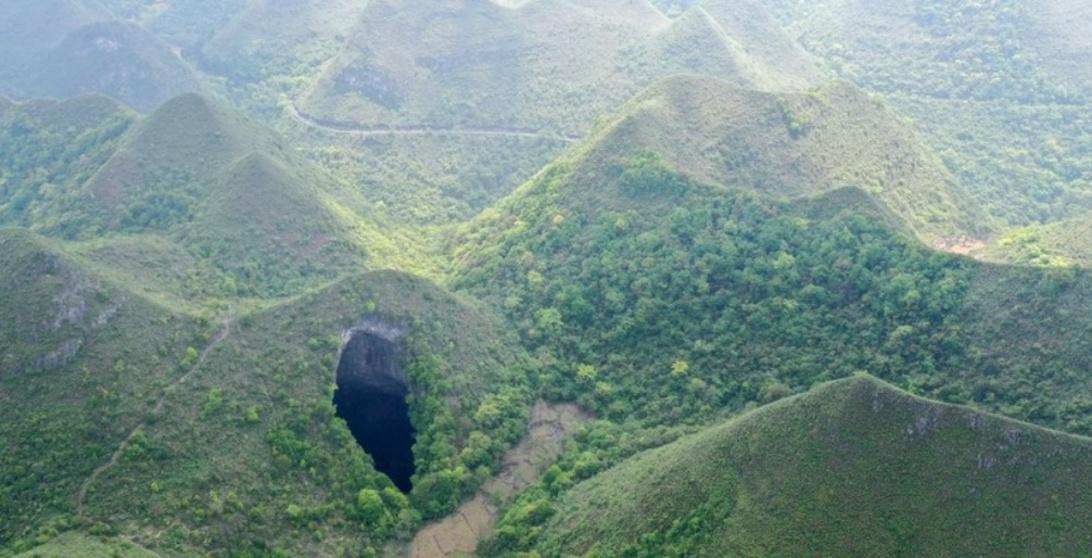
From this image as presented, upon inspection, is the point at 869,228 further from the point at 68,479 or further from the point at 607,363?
the point at 68,479

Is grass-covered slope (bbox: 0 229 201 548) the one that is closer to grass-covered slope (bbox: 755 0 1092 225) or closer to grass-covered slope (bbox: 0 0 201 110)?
grass-covered slope (bbox: 0 0 201 110)

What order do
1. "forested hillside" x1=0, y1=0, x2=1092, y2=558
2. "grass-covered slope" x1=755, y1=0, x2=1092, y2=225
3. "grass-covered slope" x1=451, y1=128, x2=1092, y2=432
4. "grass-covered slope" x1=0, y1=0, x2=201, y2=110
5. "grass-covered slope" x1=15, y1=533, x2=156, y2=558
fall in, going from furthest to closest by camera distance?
Result: "grass-covered slope" x1=0, y1=0, x2=201, y2=110 < "grass-covered slope" x1=755, y1=0, x2=1092, y2=225 < "grass-covered slope" x1=451, y1=128, x2=1092, y2=432 < "forested hillside" x1=0, y1=0, x2=1092, y2=558 < "grass-covered slope" x1=15, y1=533, x2=156, y2=558

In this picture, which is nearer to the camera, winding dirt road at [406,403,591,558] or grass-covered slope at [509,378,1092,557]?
grass-covered slope at [509,378,1092,557]

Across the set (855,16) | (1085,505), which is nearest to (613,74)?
(855,16)

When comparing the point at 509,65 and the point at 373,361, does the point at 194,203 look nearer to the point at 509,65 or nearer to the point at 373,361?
the point at 373,361

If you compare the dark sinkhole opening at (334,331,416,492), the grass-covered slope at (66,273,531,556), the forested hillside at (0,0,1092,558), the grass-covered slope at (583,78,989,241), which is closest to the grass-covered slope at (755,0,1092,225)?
the forested hillside at (0,0,1092,558)

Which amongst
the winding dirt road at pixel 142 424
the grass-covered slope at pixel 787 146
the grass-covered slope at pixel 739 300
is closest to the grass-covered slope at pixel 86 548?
the winding dirt road at pixel 142 424

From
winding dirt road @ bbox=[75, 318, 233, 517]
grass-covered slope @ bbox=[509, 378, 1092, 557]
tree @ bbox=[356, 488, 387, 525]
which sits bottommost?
tree @ bbox=[356, 488, 387, 525]
